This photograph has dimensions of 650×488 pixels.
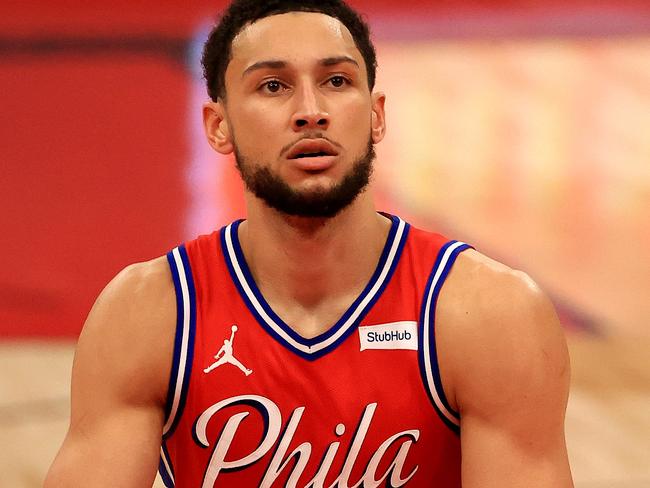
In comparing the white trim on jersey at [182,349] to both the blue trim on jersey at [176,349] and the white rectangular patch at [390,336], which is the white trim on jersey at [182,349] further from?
the white rectangular patch at [390,336]

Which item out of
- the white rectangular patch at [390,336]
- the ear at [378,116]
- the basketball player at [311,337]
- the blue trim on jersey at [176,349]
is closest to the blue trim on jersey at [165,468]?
the basketball player at [311,337]

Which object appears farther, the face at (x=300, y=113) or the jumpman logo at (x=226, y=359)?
the jumpman logo at (x=226, y=359)

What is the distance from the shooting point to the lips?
8.50 ft

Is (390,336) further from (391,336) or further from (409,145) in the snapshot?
(409,145)

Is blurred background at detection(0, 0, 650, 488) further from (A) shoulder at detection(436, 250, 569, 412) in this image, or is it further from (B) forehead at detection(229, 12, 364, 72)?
(B) forehead at detection(229, 12, 364, 72)

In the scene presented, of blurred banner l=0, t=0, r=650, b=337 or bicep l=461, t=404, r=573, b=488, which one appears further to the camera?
blurred banner l=0, t=0, r=650, b=337

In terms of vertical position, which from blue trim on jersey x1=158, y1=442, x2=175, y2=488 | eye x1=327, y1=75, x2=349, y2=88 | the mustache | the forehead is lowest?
blue trim on jersey x1=158, y1=442, x2=175, y2=488

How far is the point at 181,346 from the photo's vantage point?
2771 millimetres


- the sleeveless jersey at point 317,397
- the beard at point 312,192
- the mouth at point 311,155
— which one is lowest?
the sleeveless jersey at point 317,397

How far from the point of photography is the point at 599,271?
19.2 ft

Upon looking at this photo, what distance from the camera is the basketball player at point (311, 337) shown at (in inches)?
104

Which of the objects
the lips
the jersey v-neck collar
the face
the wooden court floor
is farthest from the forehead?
the wooden court floor

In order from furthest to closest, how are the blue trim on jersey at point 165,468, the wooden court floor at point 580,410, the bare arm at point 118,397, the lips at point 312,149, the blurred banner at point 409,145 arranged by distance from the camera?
the blurred banner at point 409,145
the wooden court floor at point 580,410
the blue trim on jersey at point 165,468
the bare arm at point 118,397
the lips at point 312,149

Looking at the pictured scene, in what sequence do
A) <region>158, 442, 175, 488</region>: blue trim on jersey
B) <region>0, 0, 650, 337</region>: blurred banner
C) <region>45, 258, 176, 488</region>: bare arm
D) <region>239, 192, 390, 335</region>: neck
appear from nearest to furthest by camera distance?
<region>45, 258, 176, 488</region>: bare arm, <region>239, 192, 390, 335</region>: neck, <region>158, 442, 175, 488</region>: blue trim on jersey, <region>0, 0, 650, 337</region>: blurred banner
